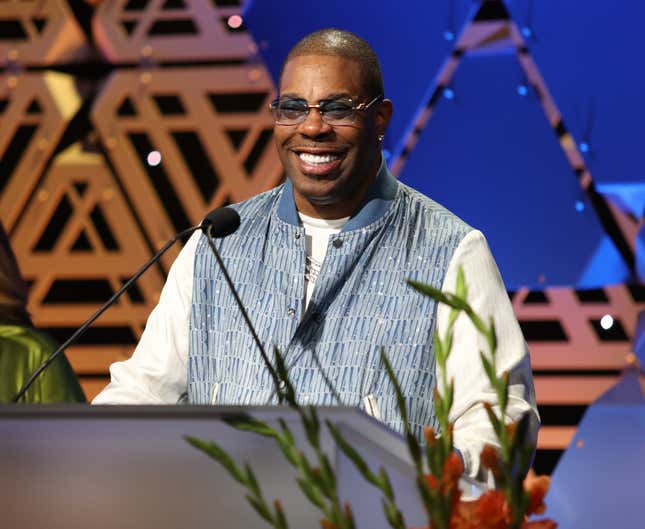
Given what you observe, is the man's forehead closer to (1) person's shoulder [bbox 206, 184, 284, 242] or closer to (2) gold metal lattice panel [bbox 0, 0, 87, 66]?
(1) person's shoulder [bbox 206, 184, 284, 242]

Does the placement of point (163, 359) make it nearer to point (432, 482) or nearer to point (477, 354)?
point (477, 354)

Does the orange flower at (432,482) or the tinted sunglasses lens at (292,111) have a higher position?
the tinted sunglasses lens at (292,111)

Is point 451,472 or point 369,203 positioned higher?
point 369,203

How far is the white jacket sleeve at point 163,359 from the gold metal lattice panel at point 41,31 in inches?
82.3

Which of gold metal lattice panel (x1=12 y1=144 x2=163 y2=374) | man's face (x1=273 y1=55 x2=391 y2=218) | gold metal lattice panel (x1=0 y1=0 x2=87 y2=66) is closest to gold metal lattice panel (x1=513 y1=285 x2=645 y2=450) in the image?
gold metal lattice panel (x1=12 y1=144 x2=163 y2=374)

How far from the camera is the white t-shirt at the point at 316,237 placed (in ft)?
9.07

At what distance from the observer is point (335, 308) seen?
2.67 meters

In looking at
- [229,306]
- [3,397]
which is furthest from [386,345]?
[3,397]

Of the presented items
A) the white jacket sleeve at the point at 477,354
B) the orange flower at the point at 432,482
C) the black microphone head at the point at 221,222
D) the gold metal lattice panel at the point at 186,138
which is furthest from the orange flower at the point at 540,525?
the gold metal lattice panel at the point at 186,138

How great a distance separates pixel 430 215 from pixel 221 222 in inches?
23.1

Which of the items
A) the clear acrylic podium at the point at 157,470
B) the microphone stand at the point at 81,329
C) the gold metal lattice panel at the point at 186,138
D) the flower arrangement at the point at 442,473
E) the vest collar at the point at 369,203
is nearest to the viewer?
the flower arrangement at the point at 442,473

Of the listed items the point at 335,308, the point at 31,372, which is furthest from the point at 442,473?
the point at 31,372

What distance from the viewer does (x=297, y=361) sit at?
104 inches

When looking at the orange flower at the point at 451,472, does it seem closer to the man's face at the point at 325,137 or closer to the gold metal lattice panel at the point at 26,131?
the man's face at the point at 325,137
